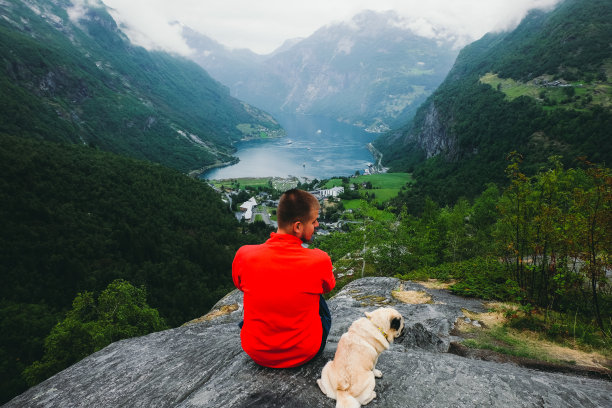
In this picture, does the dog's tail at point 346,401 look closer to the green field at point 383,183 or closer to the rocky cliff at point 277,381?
the rocky cliff at point 277,381

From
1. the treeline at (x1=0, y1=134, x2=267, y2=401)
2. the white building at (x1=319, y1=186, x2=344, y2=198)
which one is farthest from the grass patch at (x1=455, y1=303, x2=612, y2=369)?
the white building at (x1=319, y1=186, x2=344, y2=198)

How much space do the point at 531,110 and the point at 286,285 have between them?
125035 millimetres

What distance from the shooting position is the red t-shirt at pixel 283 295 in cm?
371

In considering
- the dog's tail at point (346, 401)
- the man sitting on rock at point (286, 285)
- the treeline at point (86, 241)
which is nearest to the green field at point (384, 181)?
the treeline at point (86, 241)

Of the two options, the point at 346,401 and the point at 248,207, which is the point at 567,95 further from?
the point at 346,401

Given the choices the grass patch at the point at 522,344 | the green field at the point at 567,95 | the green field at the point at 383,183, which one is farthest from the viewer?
the green field at the point at 383,183

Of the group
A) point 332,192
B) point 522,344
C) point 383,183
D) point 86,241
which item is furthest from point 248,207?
point 522,344

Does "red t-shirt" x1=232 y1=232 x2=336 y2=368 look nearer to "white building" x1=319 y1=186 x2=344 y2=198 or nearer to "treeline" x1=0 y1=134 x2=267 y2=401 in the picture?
"treeline" x1=0 y1=134 x2=267 y2=401

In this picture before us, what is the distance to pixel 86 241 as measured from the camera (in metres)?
55.9

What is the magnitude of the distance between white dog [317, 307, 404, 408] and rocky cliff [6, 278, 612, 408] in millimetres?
206

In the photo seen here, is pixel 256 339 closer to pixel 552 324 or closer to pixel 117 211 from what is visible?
pixel 552 324

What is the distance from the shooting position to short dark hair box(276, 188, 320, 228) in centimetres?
380

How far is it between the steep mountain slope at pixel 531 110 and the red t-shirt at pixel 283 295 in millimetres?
89501

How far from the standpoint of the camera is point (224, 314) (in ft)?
42.9
